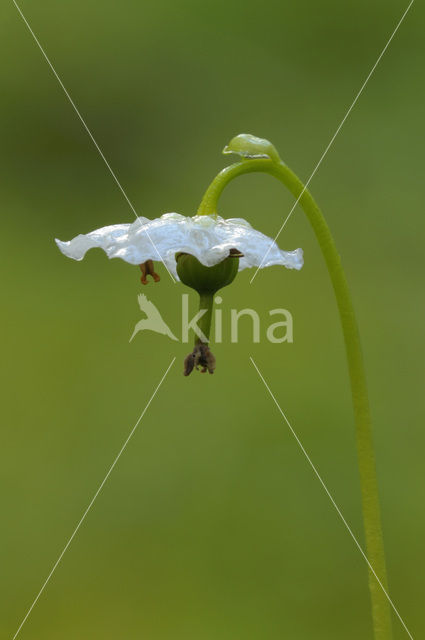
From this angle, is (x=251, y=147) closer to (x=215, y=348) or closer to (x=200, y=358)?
(x=200, y=358)

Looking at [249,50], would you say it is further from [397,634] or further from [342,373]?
[397,634]

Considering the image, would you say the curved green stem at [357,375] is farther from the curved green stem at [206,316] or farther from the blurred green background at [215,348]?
the blurred green background at [215,348]

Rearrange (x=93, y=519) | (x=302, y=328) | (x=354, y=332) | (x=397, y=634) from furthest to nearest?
(x=302, y=328) < (x=93, y=519) < (x=397, y=634) < (x=354, y=332)

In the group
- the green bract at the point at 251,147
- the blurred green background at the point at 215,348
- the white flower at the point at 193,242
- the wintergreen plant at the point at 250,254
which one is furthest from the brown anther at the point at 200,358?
the blurred green background at the point at 215,348

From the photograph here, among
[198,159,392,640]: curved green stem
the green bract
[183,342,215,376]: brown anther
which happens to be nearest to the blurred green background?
[198,159,392,640]: curved green stem

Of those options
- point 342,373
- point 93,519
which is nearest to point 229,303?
point 342,373

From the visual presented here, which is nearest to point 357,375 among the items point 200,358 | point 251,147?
point 200,358
